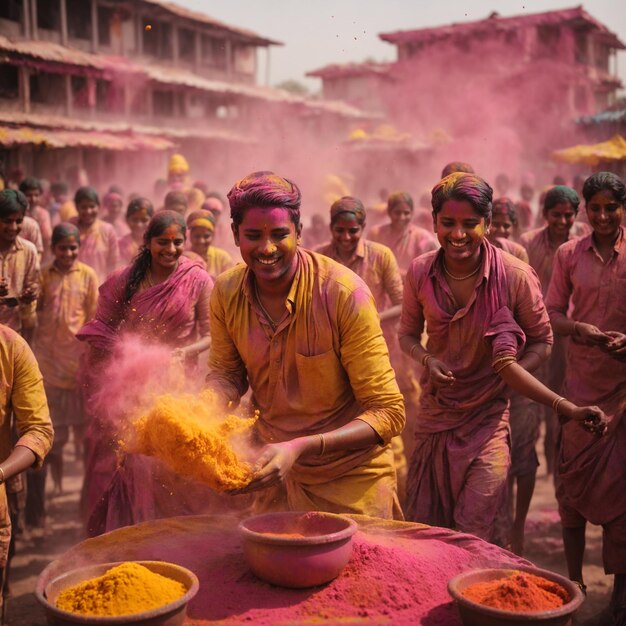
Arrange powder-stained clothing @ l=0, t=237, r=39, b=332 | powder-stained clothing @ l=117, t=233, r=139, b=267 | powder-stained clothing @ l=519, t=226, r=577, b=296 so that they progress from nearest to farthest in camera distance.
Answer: powder-stained clothing @ l=0, t=237, r=39, b=332
powder-stained clothing @ l=519, t=226, r=577, b=296
powder-stained clothing @ l=117, t=233, r=139, b=267

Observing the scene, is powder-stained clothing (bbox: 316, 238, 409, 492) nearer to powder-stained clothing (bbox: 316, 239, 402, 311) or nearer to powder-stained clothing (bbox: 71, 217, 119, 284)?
powder-stained clothing (bbox: 316, 239, 402, 311)

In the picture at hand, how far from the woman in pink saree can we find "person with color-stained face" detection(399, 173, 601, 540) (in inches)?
69.2

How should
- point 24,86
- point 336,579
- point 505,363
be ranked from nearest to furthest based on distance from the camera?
point 336,579 → point 505,363 → point 24,86

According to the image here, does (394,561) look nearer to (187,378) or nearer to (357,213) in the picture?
(187,378)

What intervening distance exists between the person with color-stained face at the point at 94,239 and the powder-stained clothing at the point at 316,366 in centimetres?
628

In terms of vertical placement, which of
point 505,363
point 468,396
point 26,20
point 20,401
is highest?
point 26,20

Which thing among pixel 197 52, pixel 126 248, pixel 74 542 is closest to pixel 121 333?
pixel 74 542

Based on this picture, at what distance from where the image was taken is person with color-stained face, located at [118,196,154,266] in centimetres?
1031

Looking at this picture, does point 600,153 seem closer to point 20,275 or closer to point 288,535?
point 20,275

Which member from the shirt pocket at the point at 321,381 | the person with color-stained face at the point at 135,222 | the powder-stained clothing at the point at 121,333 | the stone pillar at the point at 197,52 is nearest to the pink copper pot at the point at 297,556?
the shirt pocket at the point at 321,381

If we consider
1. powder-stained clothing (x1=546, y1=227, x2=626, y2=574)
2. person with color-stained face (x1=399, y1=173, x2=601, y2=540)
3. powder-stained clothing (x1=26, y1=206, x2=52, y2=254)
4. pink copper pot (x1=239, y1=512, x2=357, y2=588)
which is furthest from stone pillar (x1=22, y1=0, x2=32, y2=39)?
pink copper pot (x1=239, y1=512, x2=357, y2=588)

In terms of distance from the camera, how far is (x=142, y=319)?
649 cm

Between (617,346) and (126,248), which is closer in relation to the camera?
(617,346)

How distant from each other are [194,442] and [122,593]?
0.73m
